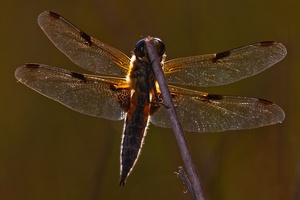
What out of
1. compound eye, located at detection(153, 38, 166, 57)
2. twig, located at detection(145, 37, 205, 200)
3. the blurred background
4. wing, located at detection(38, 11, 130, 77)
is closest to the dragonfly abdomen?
wing, located at detection(38, 11, 130, 77)

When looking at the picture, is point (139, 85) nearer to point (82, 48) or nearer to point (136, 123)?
point (136, 123)

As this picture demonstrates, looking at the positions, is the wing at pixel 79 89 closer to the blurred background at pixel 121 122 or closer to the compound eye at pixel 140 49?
the compound eye at pixel 140 49

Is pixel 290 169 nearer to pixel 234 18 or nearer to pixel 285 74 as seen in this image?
pixel 285 74

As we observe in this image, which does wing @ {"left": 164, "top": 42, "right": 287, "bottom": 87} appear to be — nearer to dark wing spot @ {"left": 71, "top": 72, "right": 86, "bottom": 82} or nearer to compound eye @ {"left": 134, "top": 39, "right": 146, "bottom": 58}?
compound eye @ {"left": 134, "top": 39, "right": 146, "bottom": 58}

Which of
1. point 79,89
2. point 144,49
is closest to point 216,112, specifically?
point 144,49

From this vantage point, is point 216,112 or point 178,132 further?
point 216,112

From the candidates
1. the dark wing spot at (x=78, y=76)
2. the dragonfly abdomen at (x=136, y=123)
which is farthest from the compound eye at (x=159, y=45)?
the dark wing spot at (x=78, y=76)

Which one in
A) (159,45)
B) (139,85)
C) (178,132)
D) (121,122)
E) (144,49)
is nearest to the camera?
(178,132)

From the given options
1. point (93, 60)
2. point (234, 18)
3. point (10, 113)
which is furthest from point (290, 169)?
point (10, 113)

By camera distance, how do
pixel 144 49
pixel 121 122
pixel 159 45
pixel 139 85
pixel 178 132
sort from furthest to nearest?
pixel 121 122 → pixel 139 85 → pixel 144 49 → pixel 159 45 → pixel 178 132
